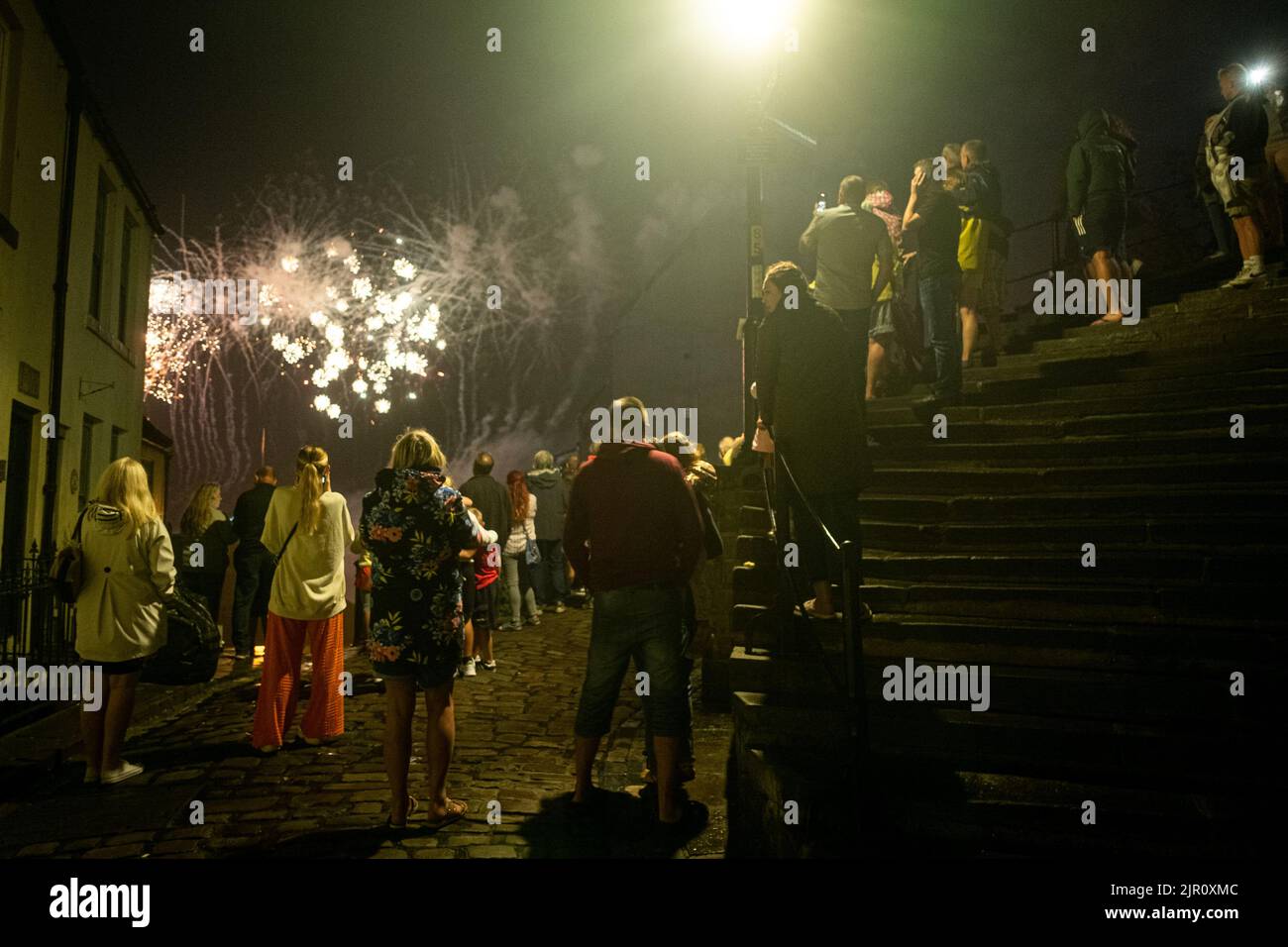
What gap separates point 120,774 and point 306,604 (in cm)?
136

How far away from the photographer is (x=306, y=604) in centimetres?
543

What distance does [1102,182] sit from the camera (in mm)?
8367

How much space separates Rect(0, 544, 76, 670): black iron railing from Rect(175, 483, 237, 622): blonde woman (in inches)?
48.8

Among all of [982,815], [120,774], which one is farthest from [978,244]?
[120,774]

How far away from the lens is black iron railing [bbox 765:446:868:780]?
3.45 m

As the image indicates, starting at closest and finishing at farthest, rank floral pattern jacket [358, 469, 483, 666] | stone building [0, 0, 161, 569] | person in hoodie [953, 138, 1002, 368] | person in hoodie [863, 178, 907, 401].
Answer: floral pattern jacket [358, 469, 483, 666], person in hoodie [953, 138, 1002, 368], person in hoodie [863, 178, 907, 401], stone building [0, 0, 161, 569]

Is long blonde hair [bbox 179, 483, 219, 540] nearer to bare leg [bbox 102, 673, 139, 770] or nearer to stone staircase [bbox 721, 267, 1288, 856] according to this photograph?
bare leg [bbox 102, 673, 139, 770]

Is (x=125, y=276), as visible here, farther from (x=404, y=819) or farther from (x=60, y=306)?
(x=404, y=819)

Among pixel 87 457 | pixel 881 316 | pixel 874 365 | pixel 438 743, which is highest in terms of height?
pixel 881 316

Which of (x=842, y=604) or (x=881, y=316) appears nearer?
(x=842, y=604)

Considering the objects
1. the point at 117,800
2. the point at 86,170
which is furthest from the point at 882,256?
the point at 86,170

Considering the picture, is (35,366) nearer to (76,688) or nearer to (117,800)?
(76,688)

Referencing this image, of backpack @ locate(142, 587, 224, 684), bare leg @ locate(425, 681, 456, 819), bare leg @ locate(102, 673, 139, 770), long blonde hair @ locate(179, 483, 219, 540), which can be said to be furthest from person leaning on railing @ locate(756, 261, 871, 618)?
long blonde hair @ locate(179, 483, 219, 540)
